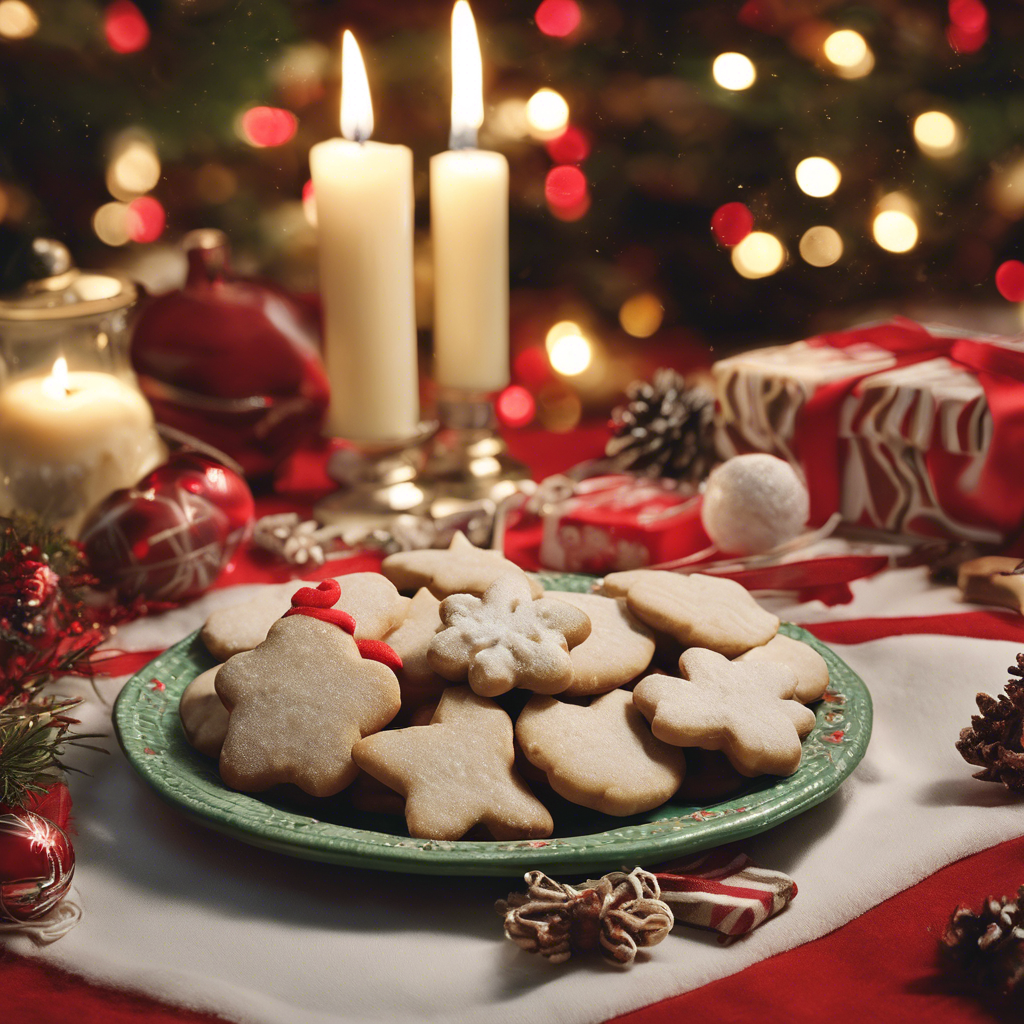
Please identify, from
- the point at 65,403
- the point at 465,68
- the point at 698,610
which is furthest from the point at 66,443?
the point at 698,610

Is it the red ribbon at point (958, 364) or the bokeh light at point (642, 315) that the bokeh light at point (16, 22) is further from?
the red ribbon at point (958, 364)

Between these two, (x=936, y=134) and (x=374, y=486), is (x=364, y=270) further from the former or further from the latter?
(x=936, y=134)

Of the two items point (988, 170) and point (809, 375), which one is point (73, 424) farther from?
point (988, 170)

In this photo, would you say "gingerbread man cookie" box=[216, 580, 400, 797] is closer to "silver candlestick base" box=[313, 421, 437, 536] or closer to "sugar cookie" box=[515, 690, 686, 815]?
"sugar cookie" box=[515, 690, 686, 815]

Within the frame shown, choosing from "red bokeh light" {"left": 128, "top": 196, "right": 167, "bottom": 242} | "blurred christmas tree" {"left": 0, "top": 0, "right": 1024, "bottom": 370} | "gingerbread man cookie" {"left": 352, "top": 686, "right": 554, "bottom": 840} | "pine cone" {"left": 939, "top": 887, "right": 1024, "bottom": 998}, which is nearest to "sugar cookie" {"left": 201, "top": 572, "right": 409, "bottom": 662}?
"gingerbread man cookie" {"left": 352, "top": 686, "right": 554, "bottom": 840}

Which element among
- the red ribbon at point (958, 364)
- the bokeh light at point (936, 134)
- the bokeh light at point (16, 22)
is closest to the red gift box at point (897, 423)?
the red ribbon at point (958, 364)

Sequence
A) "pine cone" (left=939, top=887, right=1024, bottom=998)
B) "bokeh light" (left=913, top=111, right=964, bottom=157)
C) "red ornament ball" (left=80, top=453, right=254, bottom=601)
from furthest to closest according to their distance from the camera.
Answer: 1. "bokeh light" (left=913, top=111, right=964, bottom=157)
2. "red ornament ball" (left=80, top=453, right=254, bottom=601)
3. "pine cone" (left=939, top=887, right=1024, bottom=998)

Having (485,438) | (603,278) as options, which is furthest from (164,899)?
(603,278)
